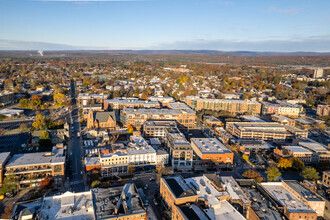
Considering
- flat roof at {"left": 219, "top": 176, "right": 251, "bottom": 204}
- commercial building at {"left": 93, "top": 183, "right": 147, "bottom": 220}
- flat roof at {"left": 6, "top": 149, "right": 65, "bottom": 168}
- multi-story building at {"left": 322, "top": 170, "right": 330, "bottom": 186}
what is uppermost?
flat roof at {"left": 6, "top": 149, "right": 65, "bottom": 168}

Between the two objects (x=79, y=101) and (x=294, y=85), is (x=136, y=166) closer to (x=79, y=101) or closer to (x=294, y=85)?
(x=79, y=101)

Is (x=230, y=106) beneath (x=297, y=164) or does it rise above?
above

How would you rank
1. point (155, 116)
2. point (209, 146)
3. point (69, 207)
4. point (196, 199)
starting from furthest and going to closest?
point (155, 116) < point (209, 146) < point (196, 199) < point (69, 207)

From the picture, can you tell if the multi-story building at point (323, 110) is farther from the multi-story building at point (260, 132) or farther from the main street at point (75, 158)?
the main street at point (75, 158)

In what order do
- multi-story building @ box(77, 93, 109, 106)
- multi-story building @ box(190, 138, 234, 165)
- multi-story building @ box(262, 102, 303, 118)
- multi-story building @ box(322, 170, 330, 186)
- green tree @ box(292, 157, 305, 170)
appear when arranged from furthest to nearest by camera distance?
1. multi-story building @ box(77, 93, 109, 106)
2. multi-story building @ box(262, 102, 303, 118)
3. multi-story building @ box(190, 138, 234, 165)
4. green tree @ box(292, 157, 305, 170)
5. multi-story building @ box(322, 170, 330, 186)

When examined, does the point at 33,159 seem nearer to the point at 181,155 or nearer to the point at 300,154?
the point at 181,155

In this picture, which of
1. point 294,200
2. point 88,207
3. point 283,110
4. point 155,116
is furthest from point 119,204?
point 283,110

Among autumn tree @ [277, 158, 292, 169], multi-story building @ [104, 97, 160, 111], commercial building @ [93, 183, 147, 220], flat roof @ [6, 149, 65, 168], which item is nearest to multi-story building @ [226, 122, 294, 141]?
autumn tree @ [277, 158, 292, 169]

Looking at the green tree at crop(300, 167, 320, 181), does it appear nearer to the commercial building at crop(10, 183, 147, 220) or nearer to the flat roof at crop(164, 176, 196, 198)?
the flat roof at crop(164, 176, 196, 198)
